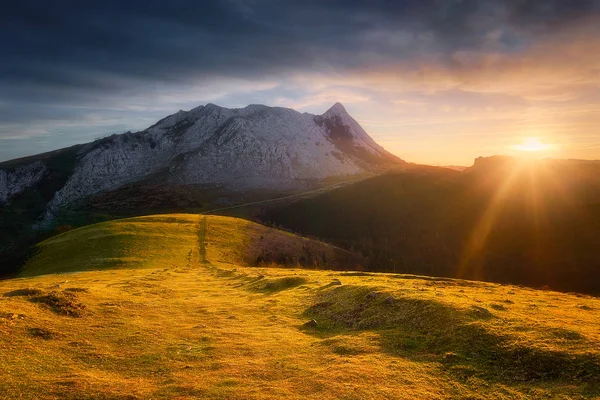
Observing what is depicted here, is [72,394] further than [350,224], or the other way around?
[350,224]

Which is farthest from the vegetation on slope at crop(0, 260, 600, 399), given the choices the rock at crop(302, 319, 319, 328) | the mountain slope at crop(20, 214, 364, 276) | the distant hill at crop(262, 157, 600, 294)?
the distant hill at crop(262, 157, 600, 294)

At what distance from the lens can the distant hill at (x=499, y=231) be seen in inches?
5522

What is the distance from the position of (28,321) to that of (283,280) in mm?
23880

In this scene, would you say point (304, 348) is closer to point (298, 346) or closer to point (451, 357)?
point (298, 346)

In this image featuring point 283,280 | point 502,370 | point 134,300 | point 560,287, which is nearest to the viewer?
point 502,370

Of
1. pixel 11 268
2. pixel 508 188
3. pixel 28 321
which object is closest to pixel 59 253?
pixel 11 268

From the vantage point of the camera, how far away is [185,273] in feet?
176

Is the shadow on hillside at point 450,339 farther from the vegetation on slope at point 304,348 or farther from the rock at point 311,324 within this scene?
the rock at point 311,324

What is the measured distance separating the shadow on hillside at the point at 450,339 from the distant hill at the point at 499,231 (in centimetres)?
9315

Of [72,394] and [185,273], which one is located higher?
[72,394]

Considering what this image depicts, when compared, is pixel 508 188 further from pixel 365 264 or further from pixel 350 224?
pixel 365 264

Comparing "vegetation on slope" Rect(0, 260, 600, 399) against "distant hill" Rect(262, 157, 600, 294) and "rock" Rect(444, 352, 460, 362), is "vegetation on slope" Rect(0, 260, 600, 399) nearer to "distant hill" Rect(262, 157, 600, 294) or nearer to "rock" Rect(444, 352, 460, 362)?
"rock" Rect(444, 352, 460, 362)

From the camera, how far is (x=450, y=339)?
19031 millimetres

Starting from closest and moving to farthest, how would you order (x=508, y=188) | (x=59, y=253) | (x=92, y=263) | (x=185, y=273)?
(x=185, y=273), (x=92, y=263), (x=59, y=253), (x=508, y=188)
